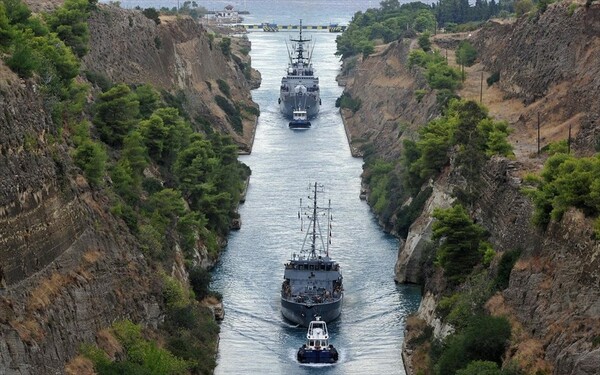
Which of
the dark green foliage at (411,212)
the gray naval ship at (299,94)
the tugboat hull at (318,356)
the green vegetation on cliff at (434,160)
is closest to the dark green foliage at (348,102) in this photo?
the gray naval ship at (299,94)

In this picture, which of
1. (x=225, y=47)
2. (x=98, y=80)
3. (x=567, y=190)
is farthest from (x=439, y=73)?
(x=225, y=47)

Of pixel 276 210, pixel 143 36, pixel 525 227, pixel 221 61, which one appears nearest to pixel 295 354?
pixel 525 227

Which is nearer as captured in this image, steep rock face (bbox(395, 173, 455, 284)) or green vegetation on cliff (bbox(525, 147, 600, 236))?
green vegetation on cliff (bbox(525, 147, 600, 236))

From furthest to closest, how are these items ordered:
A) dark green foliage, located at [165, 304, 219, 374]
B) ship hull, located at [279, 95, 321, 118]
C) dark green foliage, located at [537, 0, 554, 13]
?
1. ship hull, located at [279, 95, 321, 118]
2. dark green foliage, located at [537, 0, 554, 13]
3. dark green foliage, located at [165, 304, 219, 374]

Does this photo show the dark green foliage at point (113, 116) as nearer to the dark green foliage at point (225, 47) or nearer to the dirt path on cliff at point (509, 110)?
the dirt path on cliff at point (509, 110)

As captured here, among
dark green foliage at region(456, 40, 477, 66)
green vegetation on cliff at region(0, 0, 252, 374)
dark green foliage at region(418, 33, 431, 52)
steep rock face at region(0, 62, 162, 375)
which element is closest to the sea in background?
green vegetation on cliff at region(0, 0, 252, 374)

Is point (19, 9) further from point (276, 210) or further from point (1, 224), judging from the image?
point (276, 210)

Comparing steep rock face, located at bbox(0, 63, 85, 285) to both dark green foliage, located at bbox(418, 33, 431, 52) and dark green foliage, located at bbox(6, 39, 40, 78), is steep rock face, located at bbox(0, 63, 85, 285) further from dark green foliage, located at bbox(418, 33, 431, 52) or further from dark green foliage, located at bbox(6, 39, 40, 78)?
dark green foliage, located at bbox(418, 33, 431, 52)
